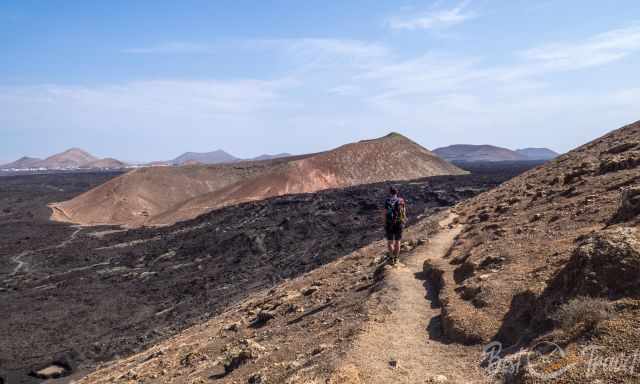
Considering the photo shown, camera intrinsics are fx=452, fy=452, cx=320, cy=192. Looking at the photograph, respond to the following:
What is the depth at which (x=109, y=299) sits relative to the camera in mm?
25219

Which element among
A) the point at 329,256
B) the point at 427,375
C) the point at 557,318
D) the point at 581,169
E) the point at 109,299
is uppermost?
the point at 581,169

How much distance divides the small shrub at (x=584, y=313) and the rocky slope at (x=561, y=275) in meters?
0.01

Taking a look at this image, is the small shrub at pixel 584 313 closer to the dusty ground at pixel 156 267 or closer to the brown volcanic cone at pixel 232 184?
the dusty ground at pixel 156 267

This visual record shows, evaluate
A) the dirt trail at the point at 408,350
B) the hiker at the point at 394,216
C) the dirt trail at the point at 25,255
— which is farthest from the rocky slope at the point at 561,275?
the dirt trail at the point at 25,255

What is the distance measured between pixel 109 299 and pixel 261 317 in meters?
16.8

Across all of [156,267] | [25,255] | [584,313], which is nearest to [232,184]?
[25,255]

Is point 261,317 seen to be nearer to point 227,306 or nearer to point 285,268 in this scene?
point 227,306

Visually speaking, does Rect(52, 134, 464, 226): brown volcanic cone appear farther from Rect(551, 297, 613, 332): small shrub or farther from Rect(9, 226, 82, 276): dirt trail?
Rect(551, 297, 613, 332): small shrub

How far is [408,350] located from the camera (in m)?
7.05


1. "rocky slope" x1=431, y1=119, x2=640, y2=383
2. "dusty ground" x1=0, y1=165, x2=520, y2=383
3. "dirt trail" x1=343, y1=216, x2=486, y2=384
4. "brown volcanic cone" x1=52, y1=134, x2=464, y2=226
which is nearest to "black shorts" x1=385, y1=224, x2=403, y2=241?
"rocky slope" x1=431, y1=119, x2=640, y2=383

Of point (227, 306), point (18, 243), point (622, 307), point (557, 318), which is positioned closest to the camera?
point (622, 307)

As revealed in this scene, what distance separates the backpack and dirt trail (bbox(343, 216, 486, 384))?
1.80 m

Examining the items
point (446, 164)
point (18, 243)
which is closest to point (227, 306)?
point (18, 243)

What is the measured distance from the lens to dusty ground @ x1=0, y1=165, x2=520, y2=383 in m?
19.7
